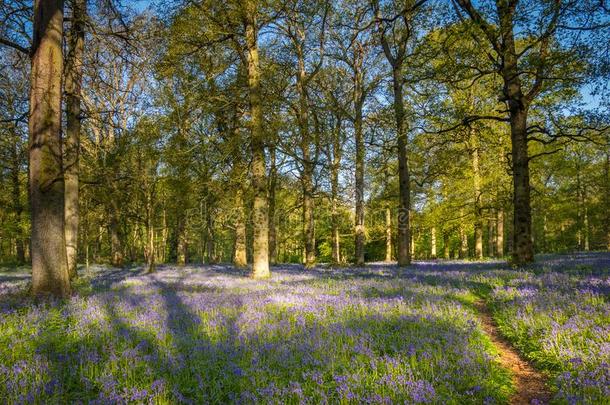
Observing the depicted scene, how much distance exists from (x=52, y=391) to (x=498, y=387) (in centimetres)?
461

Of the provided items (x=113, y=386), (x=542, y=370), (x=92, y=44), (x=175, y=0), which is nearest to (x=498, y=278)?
(x=542, y=370)

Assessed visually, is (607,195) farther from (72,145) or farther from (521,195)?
(72,145)

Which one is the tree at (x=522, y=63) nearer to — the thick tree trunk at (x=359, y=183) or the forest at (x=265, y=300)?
the forest at (x=265, y=300)

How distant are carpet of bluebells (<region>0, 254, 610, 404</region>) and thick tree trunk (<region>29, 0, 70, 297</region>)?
83 centimetres

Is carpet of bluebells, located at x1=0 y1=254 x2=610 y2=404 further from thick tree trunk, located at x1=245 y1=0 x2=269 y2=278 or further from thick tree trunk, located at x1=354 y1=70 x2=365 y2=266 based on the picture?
thick tree trunk, located at x1=354 y1=70 x2=365 y2=266

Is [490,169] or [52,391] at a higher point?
[490,169]

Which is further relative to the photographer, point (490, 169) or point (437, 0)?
point (490, 169)

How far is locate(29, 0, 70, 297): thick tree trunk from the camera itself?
306 inches

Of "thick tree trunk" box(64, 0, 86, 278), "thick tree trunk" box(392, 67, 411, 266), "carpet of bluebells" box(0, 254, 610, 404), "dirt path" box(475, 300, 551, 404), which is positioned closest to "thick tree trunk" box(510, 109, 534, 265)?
"carpet of bluebells" box(0, 254, 610, 404)

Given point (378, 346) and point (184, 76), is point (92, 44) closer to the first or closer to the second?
point (184, 76)

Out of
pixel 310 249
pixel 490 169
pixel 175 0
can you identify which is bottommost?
pixel 310 249

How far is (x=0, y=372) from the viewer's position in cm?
384

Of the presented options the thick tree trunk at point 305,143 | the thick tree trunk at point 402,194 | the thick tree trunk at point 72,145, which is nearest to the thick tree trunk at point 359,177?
the thick tree trunk at point 402,194

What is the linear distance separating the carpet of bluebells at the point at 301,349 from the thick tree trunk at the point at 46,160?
831mm
